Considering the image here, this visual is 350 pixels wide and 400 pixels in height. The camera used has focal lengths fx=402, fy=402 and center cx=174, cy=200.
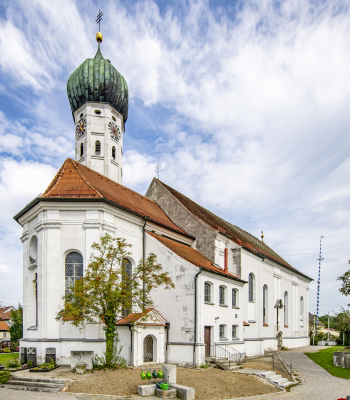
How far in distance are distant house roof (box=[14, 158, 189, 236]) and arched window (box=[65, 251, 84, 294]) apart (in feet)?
9.92

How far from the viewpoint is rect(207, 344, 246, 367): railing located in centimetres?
2212

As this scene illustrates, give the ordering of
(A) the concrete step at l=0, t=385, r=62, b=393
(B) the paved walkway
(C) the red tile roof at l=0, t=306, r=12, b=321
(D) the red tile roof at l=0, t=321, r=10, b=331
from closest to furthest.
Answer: (B) the paved walkway
(A) the concrete step at l=0, t=385, r=62, b=393
(D) the red tile roof at l=0, t=321, r=10, b=331
(C) the red tile roof at l=0, t=306, r=12, b=321

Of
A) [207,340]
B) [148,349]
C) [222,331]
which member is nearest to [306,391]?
[207,340]

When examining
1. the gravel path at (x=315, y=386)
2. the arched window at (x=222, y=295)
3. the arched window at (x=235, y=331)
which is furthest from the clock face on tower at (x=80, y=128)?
the gravel path at (x=315, y=386)

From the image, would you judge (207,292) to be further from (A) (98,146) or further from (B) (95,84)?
(B) (95,84)

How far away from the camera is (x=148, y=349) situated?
2100 cm

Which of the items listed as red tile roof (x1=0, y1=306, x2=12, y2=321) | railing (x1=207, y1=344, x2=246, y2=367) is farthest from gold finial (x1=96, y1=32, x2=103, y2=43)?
red tile roof (x1=0, y1=306, x2=12, y2=321)

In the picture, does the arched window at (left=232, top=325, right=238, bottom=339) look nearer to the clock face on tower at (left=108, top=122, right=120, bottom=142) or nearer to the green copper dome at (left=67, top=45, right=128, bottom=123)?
the clock face on tower at (left=108, top=122, right=120, bottom=142)

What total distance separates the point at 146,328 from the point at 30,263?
7675 millimetres

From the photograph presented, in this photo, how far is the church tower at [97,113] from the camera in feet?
102

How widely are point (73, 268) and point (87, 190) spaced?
415 cm

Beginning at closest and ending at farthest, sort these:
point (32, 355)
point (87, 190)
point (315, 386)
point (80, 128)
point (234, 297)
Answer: point (315, 386) < point (32, 355) < point (87, 190) < point (234, 297) < point (80, 128)

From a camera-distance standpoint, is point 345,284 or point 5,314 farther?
point 5,314

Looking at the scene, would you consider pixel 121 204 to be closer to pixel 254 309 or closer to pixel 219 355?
pixel 219 355
